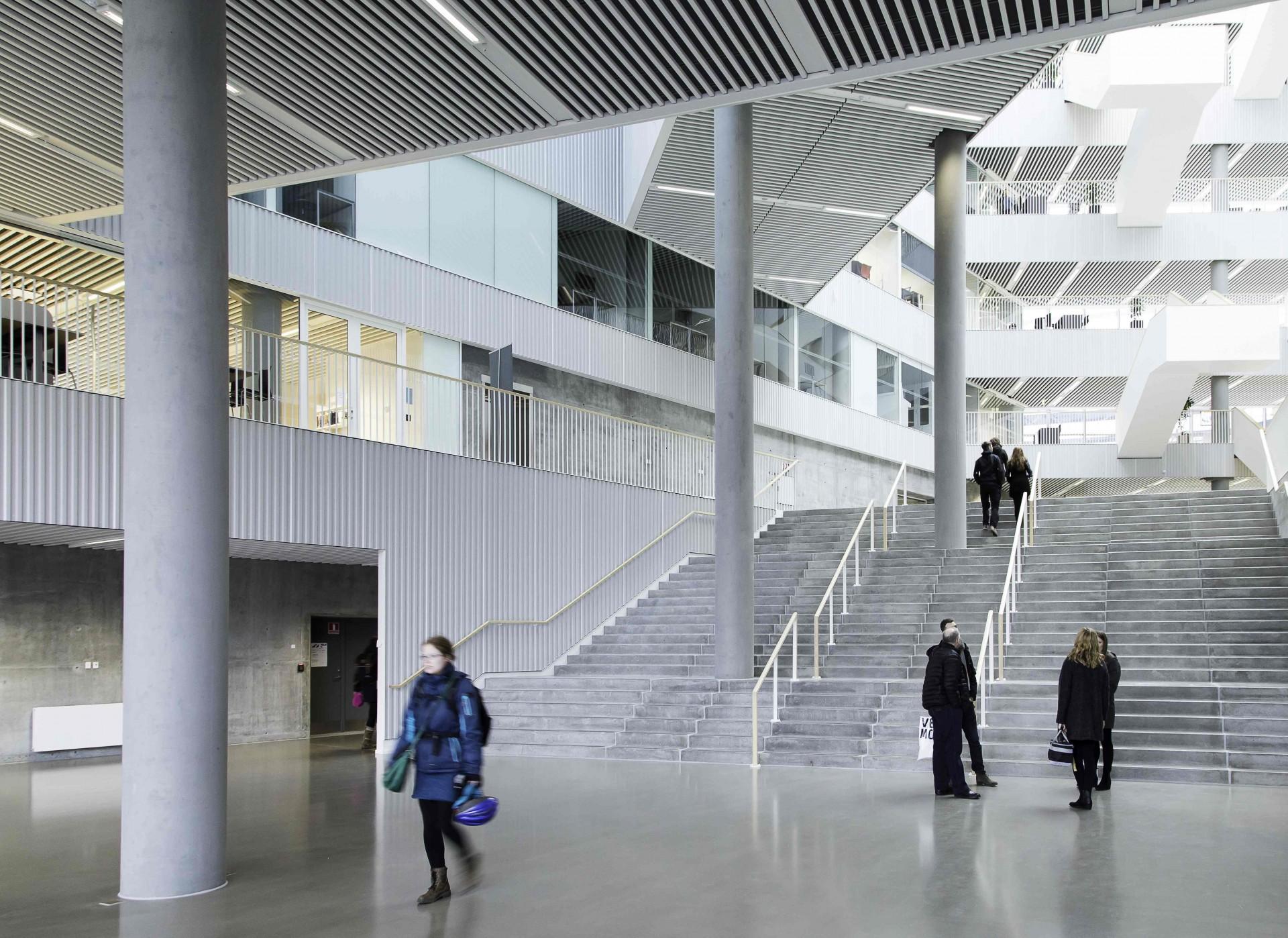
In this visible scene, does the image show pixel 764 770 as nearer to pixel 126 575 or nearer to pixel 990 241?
pixel 126 575

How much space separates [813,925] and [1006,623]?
32.7 feet

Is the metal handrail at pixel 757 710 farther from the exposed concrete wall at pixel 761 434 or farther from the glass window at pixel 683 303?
the glass window at pixel 683 303

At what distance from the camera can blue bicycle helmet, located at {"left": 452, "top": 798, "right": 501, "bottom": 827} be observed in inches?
266

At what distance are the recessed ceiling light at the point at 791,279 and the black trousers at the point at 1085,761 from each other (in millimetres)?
16250

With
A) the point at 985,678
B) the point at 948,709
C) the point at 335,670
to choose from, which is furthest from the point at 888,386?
the point at 948,709

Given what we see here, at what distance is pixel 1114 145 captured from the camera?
1383 inches

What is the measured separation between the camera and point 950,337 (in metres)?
19.7

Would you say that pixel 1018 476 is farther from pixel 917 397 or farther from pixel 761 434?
pixel 917 397

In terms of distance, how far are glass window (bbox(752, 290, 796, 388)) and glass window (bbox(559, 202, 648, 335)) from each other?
4.07 meters

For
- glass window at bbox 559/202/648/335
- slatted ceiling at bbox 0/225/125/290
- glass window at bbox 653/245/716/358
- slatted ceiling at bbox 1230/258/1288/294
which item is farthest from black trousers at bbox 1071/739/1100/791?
slatted ceiling at bbox 1230/258/1288/294

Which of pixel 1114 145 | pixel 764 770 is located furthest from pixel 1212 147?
pixel 764 770

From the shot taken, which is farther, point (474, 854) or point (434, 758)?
point (474, 854)

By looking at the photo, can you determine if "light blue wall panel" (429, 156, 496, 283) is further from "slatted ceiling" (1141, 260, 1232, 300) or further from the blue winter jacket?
"slatted ceiling" (1141, 260, 1232, 300)

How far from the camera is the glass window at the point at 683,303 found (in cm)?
2541
